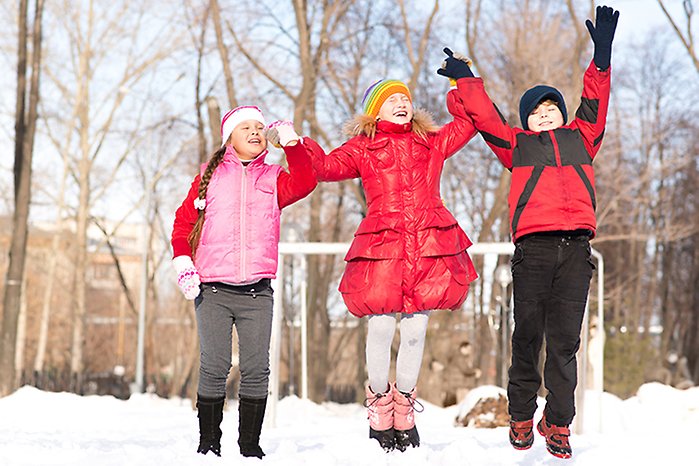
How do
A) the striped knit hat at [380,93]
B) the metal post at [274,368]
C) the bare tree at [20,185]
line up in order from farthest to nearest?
the bare tree at [20,185], the metal post at [274,368], the striped knit hat at [380,93]

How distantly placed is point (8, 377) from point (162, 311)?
27597 millimetres

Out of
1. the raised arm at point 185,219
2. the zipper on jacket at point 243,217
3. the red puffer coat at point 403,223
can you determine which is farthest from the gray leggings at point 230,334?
the red puffer coat at point 403,223

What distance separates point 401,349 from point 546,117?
1336 millimetres

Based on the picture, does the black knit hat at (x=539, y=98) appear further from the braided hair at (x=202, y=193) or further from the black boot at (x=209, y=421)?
the black boot at (x=209, y=421)

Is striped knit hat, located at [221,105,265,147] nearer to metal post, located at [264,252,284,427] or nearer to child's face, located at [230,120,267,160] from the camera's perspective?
child's face, located at [230,120,267,160]

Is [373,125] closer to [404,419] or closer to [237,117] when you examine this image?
[237,117]

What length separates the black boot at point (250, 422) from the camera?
3.95 metres

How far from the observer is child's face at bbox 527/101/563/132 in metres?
4.09

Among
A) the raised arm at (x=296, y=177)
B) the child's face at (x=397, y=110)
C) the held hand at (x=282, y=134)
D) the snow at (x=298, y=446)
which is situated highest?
the child's face at (x=397, y=110)

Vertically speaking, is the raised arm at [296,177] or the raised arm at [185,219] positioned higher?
the raised arm at [296,177]

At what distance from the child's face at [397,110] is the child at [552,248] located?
494 mm

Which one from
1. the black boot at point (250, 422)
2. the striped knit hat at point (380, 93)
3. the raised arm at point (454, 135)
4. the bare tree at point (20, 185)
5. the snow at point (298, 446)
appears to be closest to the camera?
the snow at point (298, 446)

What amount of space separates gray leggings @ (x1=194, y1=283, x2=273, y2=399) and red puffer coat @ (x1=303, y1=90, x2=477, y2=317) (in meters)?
0.47

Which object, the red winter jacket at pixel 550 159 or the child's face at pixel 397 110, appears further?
the child's face at pixel 397 110
